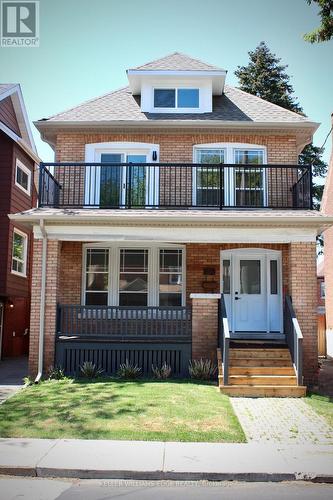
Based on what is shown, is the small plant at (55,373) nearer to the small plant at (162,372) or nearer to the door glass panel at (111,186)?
the small plant at (162,372)

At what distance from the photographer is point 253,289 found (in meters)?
13.0

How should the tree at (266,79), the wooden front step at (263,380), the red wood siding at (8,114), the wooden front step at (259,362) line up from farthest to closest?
the tree at (266,79)
the red wood siding at (8,114)
the wooden front step at (259,362)
the wooden front step at (263,380)

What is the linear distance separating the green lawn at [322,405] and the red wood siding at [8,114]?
13.9 m

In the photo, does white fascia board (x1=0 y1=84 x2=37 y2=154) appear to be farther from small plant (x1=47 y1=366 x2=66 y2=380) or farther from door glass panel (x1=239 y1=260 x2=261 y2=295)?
small plant (x1=47 y1=366 x2=66 y2=380)

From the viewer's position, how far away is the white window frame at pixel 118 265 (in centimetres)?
1306

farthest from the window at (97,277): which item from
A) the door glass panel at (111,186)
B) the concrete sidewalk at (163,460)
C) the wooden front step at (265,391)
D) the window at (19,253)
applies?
the concrete sidewalk at (163,460)

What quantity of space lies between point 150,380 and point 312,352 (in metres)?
3.68

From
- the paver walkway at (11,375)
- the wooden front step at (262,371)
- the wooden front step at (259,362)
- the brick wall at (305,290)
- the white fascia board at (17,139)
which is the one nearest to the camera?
the paver walkway at (11,375)

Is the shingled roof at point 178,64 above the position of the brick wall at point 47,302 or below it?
above

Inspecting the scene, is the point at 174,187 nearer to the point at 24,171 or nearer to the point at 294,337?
the point at 294,337

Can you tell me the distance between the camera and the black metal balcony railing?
12594mm

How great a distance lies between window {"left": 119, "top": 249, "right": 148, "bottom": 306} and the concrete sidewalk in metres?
6.44

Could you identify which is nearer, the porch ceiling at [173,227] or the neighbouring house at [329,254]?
the porch ceiling at [173,227]

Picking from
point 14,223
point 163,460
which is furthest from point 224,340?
point 14,223
